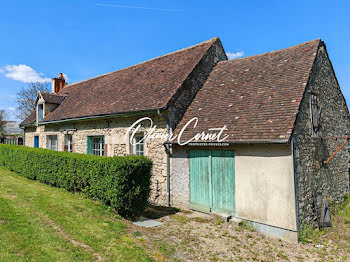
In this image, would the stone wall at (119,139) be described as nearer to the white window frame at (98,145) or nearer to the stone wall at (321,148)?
the white window frame at (98,145)

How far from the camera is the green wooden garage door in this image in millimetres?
7051

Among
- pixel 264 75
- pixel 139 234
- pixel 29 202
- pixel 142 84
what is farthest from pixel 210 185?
pixel 142 84

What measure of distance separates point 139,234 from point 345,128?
948 centimetres

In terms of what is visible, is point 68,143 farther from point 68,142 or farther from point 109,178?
point 109,178

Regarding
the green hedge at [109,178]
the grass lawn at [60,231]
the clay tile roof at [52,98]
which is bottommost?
the grass lawn at [60,231]

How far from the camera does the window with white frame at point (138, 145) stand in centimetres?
955

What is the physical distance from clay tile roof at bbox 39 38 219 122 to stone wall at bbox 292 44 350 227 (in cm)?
445

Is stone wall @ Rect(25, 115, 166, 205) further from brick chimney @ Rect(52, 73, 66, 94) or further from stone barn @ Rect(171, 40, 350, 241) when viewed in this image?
brick chimney @ Rect(52, 73, 66, 94)

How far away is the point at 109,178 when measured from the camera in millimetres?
6434

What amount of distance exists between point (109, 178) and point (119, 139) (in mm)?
3890

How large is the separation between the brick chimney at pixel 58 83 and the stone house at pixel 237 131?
8195 millimetres

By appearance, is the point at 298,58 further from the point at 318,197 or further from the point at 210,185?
the point at 210,185

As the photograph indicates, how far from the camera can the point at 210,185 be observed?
7.55 meters

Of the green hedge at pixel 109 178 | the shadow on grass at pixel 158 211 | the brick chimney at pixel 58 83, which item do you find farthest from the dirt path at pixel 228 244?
the brick chimney at pixel 58 83
